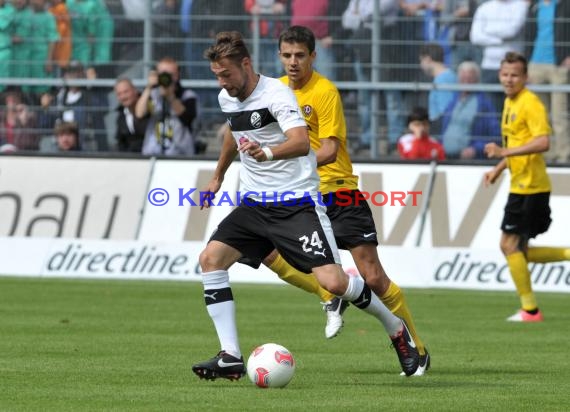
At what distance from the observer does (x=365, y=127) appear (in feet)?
66.7

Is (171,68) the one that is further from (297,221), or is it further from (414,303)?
(297,221)

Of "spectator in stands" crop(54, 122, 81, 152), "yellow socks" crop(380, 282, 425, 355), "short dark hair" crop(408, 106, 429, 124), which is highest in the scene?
"yellow socks" crop(380, 282, 425, 355)

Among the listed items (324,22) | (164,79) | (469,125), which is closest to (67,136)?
(164,79)

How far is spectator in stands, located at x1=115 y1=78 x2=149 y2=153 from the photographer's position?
2081 cm

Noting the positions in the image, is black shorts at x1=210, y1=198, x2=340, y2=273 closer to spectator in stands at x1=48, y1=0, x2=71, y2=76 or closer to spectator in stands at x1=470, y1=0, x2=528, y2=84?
spectator in stands at x1=470, y1=0, x2=528, y2=84

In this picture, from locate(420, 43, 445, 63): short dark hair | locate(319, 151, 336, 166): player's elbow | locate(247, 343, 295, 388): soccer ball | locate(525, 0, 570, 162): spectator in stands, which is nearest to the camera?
locate(247, 343, 295, 388): soccer ball

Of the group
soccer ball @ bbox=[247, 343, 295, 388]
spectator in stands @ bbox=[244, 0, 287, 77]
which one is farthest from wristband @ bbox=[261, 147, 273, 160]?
spectator in stands @ bbox=[244, 0, 287, 77]

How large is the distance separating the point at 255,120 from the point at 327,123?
1.44 m

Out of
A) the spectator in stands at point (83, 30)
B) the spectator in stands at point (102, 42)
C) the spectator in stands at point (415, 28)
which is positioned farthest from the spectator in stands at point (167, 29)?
the spectator in stands at point (415, 28)

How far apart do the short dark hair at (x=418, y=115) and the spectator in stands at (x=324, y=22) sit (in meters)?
1.40

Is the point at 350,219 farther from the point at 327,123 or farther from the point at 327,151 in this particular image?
the point at 327,123

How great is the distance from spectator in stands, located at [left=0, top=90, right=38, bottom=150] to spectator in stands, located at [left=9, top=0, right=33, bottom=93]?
305 millimetres

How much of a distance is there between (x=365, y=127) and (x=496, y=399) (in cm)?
1198

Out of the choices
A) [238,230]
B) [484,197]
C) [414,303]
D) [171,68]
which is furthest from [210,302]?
[171,68]
